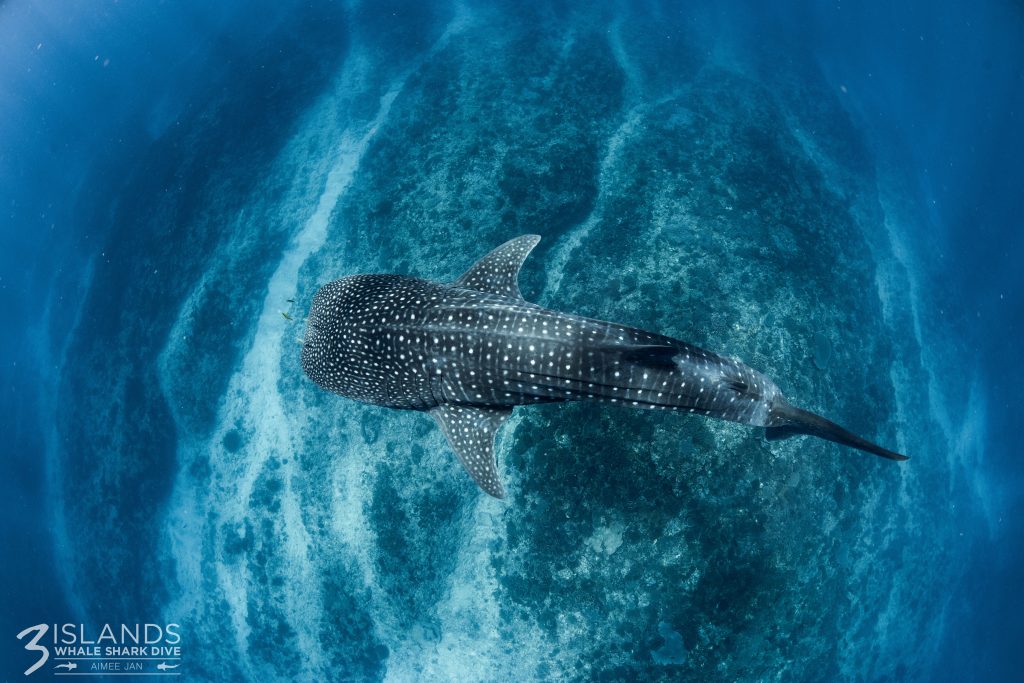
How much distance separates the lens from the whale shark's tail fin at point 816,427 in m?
4.34

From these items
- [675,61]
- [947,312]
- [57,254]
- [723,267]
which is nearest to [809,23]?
[675,61]

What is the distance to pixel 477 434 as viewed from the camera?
5.60m

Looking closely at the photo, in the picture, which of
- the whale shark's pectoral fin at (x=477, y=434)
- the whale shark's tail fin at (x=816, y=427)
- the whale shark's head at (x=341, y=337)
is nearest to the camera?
the whale shark's tail fin at (x=816, y=427)

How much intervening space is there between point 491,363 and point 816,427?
3.22 meters

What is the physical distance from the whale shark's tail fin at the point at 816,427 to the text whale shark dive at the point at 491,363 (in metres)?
0.01

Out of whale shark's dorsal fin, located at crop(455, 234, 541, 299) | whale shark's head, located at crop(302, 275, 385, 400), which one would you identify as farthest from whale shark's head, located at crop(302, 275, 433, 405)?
whale shark's dorsal fin, located at crop(455, 234, 541, 299)

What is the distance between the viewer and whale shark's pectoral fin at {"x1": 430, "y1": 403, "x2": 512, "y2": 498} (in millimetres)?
5582

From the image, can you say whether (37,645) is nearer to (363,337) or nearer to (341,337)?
(341,337)

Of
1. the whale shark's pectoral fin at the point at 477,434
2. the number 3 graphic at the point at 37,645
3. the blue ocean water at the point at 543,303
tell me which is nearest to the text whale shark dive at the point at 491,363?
the whale shark's pectoral fin at the point at 477,434

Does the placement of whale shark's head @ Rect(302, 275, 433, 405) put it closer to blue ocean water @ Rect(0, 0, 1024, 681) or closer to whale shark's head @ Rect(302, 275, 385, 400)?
whale shark's head @ Rect(302, 275, 385, 400)

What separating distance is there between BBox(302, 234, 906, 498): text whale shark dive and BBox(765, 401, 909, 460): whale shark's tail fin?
1 centimetres

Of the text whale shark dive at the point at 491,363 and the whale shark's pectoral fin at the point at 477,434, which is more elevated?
the text whale shark dive at the point at 491,363

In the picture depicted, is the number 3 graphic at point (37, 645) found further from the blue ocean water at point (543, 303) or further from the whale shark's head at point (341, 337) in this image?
the whale shark's head at point (341, 337)

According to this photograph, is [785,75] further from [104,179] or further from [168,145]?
[104,179]
